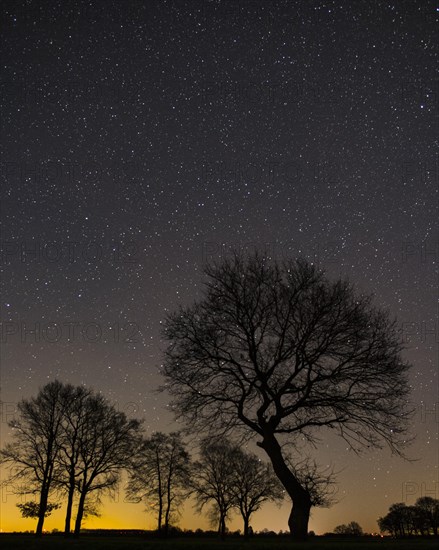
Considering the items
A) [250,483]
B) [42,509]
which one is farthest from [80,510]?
[250,483]

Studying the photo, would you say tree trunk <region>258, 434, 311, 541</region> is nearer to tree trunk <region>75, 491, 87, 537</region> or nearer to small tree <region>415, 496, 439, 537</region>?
tree trunk <region>75, 491, 87, 537</region>

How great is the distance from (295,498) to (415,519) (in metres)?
97.4

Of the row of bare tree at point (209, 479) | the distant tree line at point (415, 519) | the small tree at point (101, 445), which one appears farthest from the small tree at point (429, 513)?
the small tree at point (101, 445)

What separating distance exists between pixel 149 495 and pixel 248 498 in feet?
48.2

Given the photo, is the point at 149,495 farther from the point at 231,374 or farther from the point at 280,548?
the point at 280,548

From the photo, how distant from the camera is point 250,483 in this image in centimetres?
6588

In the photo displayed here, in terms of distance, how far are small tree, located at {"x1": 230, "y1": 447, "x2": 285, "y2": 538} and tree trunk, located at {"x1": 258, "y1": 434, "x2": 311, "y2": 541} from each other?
46.7 metres

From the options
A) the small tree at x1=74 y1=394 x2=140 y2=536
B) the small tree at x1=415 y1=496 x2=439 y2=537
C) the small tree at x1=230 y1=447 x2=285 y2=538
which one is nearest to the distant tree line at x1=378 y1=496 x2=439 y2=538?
the small tree at x1=415 y1=496 x2=439 y2=537

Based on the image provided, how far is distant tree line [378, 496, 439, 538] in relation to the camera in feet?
325

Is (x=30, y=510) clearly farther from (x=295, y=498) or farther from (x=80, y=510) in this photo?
(x=295, y=498)

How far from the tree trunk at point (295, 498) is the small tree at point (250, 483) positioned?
46654 mm

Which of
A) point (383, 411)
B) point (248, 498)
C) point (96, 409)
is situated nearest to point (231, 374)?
point (383, 411)

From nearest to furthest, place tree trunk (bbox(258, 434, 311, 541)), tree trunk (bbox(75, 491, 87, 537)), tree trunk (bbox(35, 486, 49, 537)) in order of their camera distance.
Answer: tree trunk (bbox(258, 434, 311, 541)) < tree trunk (bbox(35, 486, 49, 537)) < tree trunk (bbox(75, 491, 87, 537))

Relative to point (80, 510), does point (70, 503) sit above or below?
above
